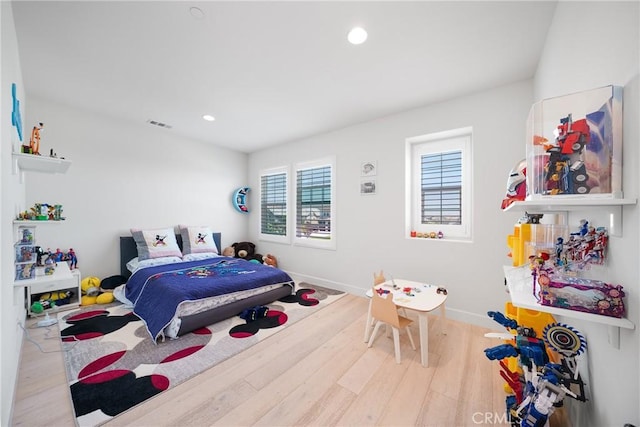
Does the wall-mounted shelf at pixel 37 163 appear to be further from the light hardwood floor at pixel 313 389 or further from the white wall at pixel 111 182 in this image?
the light hardwood floor at pixel 313 389

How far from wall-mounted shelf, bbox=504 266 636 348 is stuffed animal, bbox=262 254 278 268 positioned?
12.3 ft

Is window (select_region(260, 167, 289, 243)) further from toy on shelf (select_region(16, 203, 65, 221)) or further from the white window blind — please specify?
toy on shelf (select_region(16, 203, 65, 221))

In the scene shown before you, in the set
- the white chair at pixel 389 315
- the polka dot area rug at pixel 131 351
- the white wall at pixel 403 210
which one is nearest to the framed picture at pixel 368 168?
the white wall at pixel 403 210

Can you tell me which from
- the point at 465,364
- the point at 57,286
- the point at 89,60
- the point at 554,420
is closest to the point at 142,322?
the point at 57,286

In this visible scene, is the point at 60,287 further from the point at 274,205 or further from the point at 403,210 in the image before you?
the point at 403,210

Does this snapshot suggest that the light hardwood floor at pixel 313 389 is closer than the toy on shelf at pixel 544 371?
No

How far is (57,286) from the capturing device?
2.72 metres

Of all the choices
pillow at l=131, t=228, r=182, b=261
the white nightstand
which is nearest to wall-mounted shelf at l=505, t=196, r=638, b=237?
the white nightstand

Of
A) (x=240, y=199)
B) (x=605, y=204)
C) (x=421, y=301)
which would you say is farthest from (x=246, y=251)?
(x=605, y=204)

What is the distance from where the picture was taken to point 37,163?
189 cm

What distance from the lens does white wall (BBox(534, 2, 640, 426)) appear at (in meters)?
0.75

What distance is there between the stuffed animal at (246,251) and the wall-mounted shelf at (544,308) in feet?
13.1

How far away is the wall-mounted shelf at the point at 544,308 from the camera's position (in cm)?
76

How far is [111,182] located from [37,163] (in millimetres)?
1779
